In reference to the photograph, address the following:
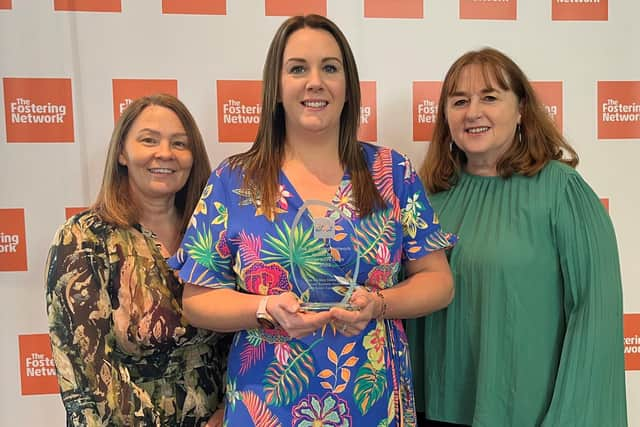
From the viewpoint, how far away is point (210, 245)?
4.25 feet

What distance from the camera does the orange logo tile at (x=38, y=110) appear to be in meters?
1.97

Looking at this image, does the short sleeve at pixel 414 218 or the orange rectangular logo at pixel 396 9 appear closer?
the short sleeve at pixel 414 218

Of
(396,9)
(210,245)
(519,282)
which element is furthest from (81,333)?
(396,9)

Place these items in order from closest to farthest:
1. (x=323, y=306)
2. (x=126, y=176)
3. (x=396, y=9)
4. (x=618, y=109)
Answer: (x=323, y=306), (x=126, y=176), (x=396, y=9), (x=618, y=109)

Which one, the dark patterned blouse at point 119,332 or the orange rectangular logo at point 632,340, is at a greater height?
the dark patterned blouse at point 119,332

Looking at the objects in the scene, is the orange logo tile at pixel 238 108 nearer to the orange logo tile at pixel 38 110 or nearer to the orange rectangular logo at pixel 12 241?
the orange logo tile at pixel 38 110

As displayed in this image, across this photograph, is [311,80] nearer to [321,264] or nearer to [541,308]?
[321,264]

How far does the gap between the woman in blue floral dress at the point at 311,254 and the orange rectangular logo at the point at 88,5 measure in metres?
0.91

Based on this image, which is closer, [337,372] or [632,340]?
[337,372]

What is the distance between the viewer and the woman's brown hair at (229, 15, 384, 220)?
51.3 inches

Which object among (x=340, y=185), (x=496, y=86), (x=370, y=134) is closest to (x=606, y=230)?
(x=496, y=86)

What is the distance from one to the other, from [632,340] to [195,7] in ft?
6.79

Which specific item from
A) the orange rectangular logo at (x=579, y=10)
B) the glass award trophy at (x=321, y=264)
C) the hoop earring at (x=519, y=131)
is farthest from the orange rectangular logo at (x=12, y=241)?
the orange rectangular logo at (x=579, y=10)

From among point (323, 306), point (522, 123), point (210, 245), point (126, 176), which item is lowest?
point (323, 306)
